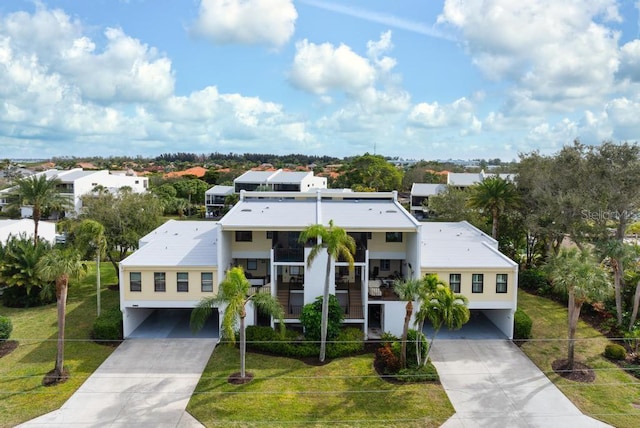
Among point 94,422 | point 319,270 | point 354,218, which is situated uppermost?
point 354,218

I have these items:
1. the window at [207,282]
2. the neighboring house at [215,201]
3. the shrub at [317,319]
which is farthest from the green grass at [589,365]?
the neighboring house at [215,201]

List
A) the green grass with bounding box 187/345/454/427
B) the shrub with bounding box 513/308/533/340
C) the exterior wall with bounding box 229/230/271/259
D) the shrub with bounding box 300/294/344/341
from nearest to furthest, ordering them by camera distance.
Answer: the green grass with bounding box 187/345/454/427
the shrub with bounding box 300/294/344/341
the shrub with bounding box 513/308/533/340
the exterior wall with bounding box 229/230/271/259

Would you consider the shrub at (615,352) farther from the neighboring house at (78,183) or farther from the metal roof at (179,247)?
the neighboring house at (78,183)

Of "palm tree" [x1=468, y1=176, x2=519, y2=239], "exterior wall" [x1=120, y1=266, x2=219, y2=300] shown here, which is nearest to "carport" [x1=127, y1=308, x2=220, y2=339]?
"exterior wall" [x1=120, y1=266, x2=219, y2=300]

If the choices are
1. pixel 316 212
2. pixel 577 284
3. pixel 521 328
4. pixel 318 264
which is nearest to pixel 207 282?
pixel 318 264

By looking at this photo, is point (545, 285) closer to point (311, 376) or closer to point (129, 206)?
point (311, 376)

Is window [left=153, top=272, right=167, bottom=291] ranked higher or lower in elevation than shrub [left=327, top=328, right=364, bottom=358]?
higher

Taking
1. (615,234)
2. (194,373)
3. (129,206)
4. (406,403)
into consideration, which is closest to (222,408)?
(194,373)

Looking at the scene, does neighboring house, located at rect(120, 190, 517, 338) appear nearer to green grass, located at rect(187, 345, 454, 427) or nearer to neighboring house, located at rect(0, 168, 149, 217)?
green grass, located at rect(187, 345, 454, 427)
